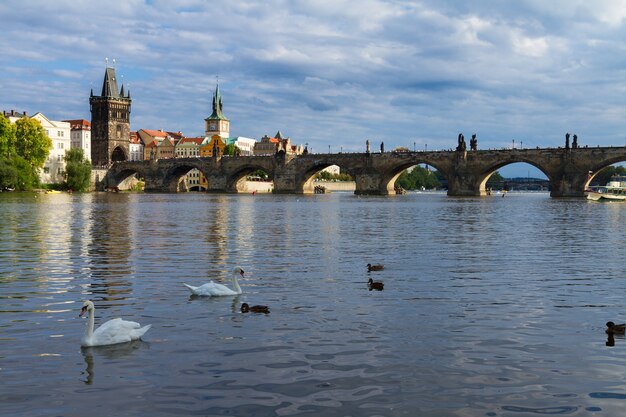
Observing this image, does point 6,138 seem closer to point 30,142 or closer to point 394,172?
point 30,142

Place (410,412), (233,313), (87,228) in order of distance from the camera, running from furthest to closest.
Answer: (87,228) → (233,313) → (410,412)

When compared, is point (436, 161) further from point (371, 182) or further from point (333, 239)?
point (333, 239)

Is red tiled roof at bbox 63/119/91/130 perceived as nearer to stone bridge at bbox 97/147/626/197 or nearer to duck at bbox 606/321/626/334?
stone bridge at bbox 97/147/626/197

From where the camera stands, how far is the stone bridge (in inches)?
3772

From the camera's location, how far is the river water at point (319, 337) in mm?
8086

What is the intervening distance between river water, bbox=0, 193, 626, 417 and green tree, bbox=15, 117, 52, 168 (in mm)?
90036

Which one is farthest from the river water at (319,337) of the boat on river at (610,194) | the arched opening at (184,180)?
the arched opening at (184,180)

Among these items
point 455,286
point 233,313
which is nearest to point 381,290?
point 455,286

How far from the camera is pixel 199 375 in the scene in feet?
29.3

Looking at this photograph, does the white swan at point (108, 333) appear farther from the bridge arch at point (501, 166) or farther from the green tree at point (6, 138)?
the green tree at point (6, 138)

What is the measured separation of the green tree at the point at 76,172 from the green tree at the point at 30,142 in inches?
414

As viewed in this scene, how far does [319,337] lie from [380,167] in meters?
107

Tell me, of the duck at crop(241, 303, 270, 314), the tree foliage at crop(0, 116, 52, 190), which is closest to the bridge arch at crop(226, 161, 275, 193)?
the tree foliage at crop(0, 116, 52, 190)

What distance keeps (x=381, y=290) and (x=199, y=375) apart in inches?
287
